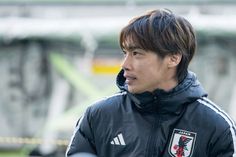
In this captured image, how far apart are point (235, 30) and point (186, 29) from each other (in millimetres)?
3224

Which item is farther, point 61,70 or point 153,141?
point 61,70

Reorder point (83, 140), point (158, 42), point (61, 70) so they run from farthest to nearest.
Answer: point (61, 70) < point (83, 140) < point (158, 42)

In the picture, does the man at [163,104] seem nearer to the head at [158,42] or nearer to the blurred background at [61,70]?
the head at [158,42]

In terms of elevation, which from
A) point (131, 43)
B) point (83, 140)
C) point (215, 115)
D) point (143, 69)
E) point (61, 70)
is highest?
point (131, 43)

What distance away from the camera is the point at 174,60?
9.36 feet

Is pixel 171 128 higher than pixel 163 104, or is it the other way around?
pixel 163 104

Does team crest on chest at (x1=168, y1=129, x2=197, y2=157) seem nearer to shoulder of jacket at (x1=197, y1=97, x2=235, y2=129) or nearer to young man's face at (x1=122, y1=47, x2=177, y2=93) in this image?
shoulder of jacket at (x1=197, y1=97, x2=235, y2=129)

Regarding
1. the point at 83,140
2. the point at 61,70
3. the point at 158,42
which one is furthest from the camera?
the point at 61,70

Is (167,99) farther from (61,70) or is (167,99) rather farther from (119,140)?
(61,70)

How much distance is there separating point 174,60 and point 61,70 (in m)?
3.49

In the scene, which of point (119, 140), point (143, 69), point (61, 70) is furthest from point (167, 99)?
point (61, 70)

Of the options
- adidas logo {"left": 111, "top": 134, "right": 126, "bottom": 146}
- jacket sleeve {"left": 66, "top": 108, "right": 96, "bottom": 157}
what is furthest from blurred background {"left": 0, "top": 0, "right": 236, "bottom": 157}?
adidas logo {"left": 111, "top": 134, "right": 126, "bottom": 146}

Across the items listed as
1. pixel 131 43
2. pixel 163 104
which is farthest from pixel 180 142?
pixel 131 43

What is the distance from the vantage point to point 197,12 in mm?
6348
